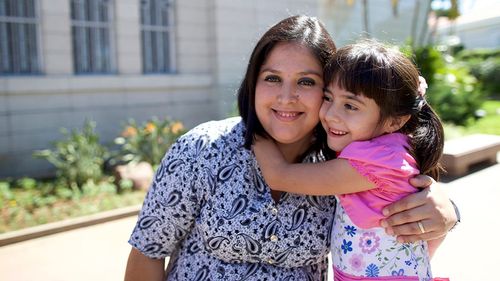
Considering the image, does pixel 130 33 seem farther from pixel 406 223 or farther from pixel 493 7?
pixel 493 7

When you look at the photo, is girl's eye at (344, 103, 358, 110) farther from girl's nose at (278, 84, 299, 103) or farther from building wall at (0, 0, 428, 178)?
building wall at (0, 0, 428, 178)

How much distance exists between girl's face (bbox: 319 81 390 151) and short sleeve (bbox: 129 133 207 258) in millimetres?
533

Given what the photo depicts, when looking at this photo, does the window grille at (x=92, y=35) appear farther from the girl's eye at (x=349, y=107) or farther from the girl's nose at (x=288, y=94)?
the girl's eye at (x=349, y=107)

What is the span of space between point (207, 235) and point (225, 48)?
837 cm

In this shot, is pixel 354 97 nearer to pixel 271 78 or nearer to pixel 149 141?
pixel 271 78

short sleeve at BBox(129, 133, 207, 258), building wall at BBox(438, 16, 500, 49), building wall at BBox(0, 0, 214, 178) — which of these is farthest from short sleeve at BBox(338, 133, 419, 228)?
building wall at BBox(438, 16, 500, 49)

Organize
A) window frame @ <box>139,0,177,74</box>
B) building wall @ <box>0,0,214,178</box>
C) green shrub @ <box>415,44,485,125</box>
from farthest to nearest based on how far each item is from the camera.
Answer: green shrub @ <box>415,44,485,125</box> < window frame @ <box>139,0,177,74</box> < building wall @ <box>0,0,214,178</box>

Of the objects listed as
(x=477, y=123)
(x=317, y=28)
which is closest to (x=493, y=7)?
(x=477, y=123)

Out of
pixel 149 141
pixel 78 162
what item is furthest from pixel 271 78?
pixel 149 141

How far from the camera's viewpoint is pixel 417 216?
5.78 feet

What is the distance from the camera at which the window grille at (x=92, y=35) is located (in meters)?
7.98

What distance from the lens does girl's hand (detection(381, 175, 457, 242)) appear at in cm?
176

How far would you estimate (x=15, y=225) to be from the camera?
5117 mm

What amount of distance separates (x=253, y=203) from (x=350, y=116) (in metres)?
0.49
